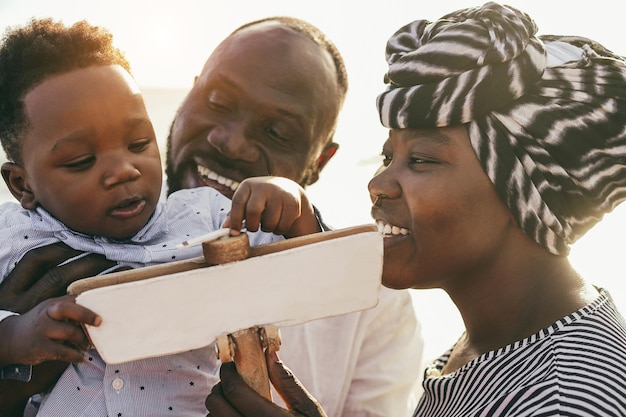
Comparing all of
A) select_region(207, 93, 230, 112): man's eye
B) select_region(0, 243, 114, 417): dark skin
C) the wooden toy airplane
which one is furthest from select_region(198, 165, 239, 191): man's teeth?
the wooden toy airplane

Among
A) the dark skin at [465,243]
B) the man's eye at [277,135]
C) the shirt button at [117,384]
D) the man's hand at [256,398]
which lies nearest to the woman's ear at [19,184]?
the shirt button at [117,384]

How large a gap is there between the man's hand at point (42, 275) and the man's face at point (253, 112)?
38.7 inches

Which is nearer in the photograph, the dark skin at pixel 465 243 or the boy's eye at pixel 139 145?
the dark skin at pixel 465 243

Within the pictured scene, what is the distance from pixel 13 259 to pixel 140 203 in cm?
43

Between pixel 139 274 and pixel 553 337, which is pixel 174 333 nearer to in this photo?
pixel 139 274

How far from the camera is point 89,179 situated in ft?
6.18

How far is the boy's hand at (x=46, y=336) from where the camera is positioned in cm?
147

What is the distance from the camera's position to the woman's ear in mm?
2029

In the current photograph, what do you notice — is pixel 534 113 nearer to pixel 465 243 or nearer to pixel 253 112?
pixel 465 243

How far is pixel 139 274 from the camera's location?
1313 mm

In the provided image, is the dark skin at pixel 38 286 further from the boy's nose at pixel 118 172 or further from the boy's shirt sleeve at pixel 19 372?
the boy's nose at pixel 118 172

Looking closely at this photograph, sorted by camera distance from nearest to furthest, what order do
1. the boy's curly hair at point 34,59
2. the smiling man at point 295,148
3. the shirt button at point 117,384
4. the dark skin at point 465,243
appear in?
the dark skin at point 465,243 < the shirt button at point 117,384 < the boy's curly hair at point 34,59 < the smiling man at point 295,148

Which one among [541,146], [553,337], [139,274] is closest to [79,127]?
[139,274]

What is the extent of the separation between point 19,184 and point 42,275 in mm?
317
